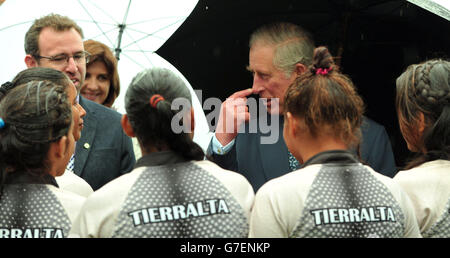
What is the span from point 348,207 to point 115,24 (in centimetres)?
360

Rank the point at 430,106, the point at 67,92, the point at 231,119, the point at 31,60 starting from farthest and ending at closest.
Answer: the point at 31,60
the point at 231,119
the point at 67,92
the point at 430,106

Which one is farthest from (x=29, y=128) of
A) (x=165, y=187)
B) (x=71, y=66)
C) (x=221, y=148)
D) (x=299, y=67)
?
(x=299, y=67)

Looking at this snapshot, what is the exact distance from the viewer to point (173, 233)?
259 cm

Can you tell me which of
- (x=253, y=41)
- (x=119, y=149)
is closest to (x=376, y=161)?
(x=253, y=41)

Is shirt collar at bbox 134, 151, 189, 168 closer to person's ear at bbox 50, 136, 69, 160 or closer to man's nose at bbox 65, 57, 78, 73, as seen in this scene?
person's ear at bbox 50, 136, 69, 160

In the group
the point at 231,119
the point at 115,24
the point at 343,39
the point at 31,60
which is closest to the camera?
the point at 231,119

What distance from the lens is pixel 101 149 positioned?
4.14m

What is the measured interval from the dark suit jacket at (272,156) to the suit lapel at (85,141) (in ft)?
2.48

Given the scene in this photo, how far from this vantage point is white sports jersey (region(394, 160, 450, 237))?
2943 millimetres

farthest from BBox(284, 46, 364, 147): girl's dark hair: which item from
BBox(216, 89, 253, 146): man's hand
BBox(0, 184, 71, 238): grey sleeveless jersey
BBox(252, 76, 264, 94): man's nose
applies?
BBox(252, 76, 264, 94): man's nose

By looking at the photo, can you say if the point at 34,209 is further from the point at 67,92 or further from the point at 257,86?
the point at 257,86

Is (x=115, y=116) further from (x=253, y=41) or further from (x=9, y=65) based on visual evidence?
(x=9, y=65)

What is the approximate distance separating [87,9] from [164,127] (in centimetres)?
327

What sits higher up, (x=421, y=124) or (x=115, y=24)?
(x=115, y=24)
